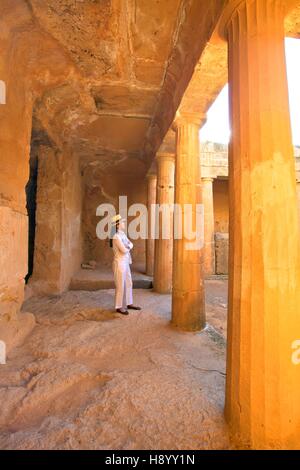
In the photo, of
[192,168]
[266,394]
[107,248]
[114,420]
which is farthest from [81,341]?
[107,248]

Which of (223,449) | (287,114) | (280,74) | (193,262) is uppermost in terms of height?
(280,74)

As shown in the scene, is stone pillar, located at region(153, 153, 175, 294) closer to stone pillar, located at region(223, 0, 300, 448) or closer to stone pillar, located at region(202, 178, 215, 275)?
stone pillar, located at region(202, 178, 215, 275)

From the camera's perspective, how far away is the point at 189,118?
4680 millimetres

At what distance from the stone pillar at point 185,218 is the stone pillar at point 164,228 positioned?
7.36 ft

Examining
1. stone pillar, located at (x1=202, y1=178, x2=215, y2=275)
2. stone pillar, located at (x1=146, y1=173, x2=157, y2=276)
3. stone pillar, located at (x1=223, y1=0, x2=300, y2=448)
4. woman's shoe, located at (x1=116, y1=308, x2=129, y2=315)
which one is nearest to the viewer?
stone pillar, located at (x1=223, y1=0, x2=300, y2=448)

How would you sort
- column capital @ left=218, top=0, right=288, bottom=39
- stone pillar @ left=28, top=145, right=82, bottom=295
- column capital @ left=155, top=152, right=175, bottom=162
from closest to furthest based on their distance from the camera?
1. column capital @ left=218, top=0, right=288, bottom=39
2. stone pillar @ left=28, top=145, right=82, bottom=295
3. column capital @ left=155, top=152, right=175, bottom=162

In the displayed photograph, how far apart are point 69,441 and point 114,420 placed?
14.7 inches

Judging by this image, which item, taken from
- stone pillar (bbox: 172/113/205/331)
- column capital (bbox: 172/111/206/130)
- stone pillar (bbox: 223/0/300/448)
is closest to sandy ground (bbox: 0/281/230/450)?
stone pillar (bbox: 223/0/300/448)

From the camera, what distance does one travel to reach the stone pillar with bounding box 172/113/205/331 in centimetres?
463

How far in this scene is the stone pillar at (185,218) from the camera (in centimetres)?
463

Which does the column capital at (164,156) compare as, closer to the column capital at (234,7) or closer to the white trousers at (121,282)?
the white trousers at (121,282)

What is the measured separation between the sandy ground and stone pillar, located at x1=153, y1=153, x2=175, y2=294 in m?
2.52

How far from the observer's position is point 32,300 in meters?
5.98

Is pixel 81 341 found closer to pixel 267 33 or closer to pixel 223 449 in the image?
pixel 223 449
